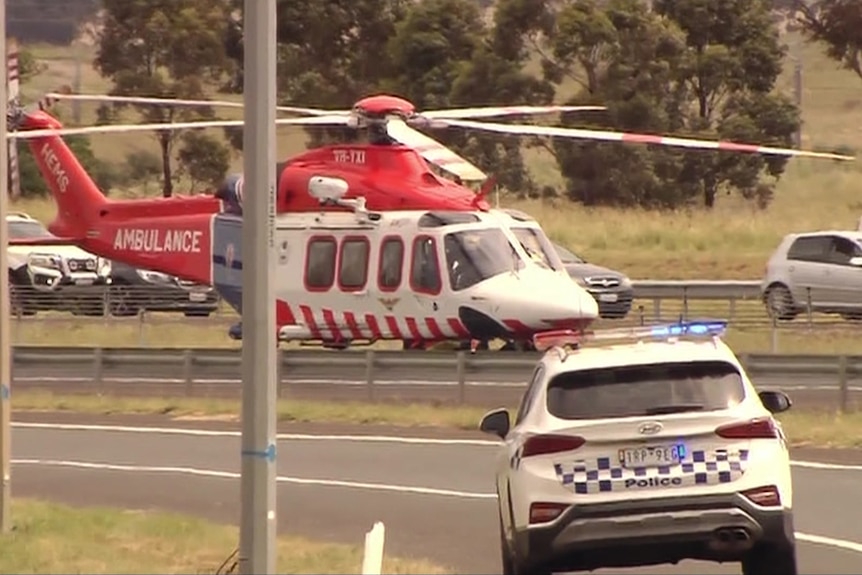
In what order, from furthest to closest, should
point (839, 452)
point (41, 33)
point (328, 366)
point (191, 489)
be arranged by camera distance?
point (41, 33) → point (328, 366) → point (839, 452) → point (191, 489)

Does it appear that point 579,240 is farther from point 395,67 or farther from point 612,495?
point 612,495

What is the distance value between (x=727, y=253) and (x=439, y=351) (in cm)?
2380

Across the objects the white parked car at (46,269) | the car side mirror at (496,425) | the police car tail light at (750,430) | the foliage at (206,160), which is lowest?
the foliage at (206,160)

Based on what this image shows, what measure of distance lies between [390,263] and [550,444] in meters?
17.0

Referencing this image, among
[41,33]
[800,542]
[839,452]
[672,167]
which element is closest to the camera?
[800,542]

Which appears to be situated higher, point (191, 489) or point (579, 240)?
point (191, 489)

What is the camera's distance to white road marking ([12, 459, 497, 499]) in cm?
1991

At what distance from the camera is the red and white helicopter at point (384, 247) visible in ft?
92.1

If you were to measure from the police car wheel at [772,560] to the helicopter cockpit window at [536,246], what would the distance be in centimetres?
1619

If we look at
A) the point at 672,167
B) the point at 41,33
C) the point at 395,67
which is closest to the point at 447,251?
the point at 672,167

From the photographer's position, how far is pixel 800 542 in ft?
53.2

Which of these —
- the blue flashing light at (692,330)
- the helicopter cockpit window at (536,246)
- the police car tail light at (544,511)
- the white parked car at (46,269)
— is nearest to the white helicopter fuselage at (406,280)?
the helicopter cockpit window at (536,246)

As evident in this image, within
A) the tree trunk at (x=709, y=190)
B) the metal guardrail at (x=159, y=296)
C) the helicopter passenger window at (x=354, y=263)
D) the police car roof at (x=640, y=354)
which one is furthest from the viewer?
the tree trunk at (x=709, y=190)

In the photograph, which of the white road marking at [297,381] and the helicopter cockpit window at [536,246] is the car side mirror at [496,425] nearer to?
the white road marking at [297,381]
